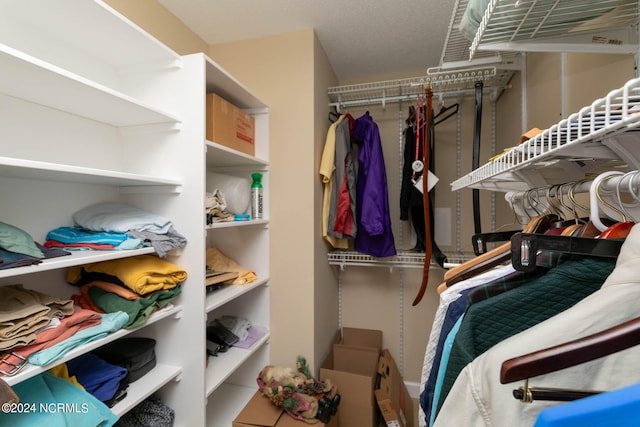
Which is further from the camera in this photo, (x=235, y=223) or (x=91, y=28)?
(x=235, y=223)

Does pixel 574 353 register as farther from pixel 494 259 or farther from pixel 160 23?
pixel 160 23

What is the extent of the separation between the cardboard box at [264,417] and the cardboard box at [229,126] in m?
1.32

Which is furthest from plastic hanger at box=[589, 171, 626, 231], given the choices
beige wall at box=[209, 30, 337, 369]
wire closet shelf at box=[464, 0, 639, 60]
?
beige wall at box=[209, 30, 337, 369]

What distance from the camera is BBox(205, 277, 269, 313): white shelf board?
46.8 inches

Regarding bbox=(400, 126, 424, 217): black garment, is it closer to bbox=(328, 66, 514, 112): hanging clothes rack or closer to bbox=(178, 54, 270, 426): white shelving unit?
bbox=(328, 66, 514, 112): hanging clothes rack

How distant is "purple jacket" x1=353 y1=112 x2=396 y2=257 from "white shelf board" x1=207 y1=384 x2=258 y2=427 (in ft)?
3.61

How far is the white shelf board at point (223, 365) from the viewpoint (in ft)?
3.91

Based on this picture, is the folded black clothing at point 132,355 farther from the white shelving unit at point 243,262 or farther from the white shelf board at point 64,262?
the white shelf board at point 64,262

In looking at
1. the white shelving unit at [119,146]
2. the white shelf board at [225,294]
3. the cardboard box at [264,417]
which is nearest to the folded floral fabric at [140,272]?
the white shelving unit at [119,146]

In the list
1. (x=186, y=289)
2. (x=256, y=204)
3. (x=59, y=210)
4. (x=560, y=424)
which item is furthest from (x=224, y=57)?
(x=560, y=424)

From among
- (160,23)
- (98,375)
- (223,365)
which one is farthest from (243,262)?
(160,23)

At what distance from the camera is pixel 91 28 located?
93 centimetres

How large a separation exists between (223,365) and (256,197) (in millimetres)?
869

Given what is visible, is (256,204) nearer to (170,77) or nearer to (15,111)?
(170,77)
